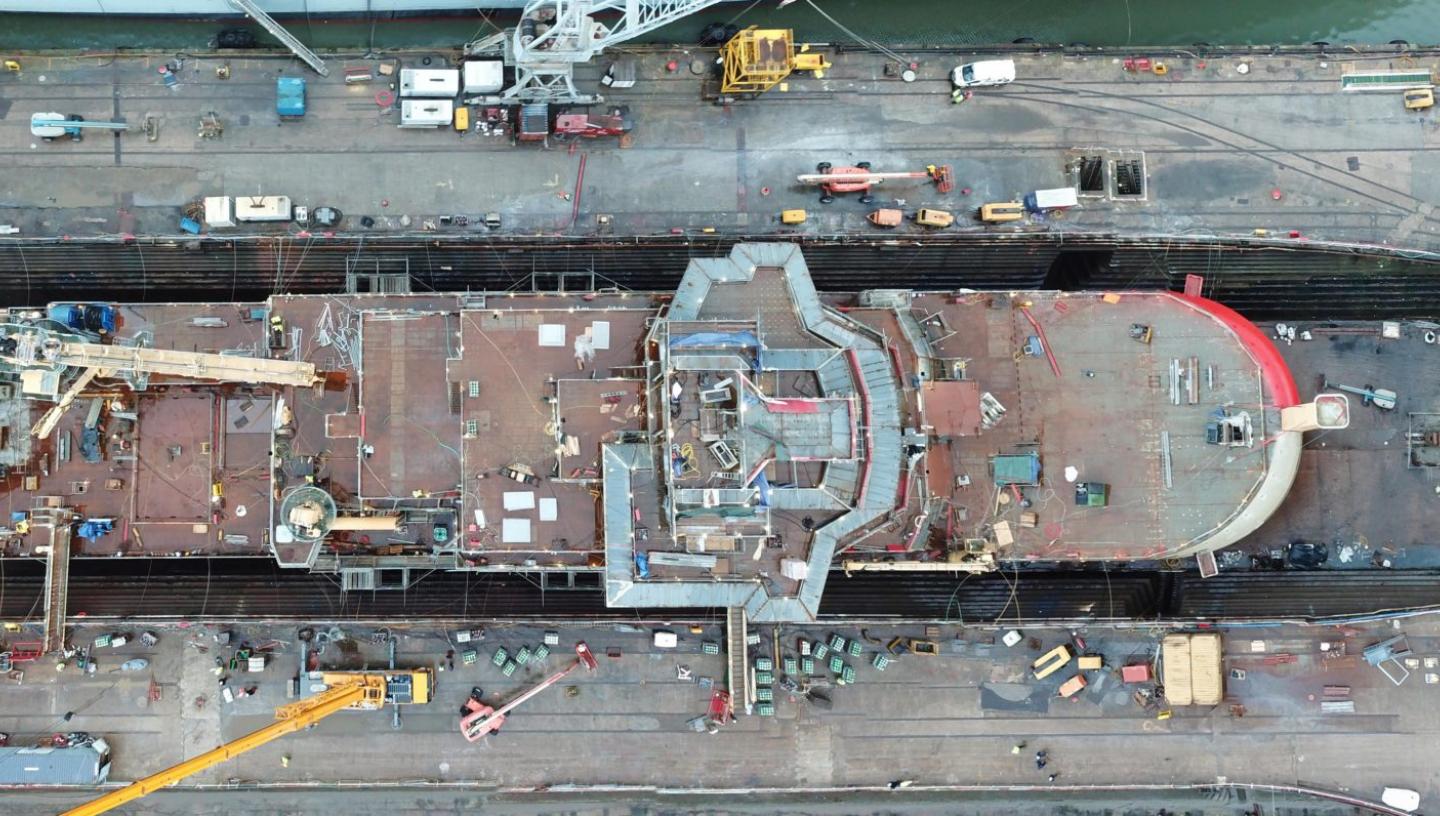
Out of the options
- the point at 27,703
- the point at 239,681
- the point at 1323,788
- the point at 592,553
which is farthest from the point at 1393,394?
the point at 27,703

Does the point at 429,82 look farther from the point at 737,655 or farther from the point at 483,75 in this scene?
the point at 737,655

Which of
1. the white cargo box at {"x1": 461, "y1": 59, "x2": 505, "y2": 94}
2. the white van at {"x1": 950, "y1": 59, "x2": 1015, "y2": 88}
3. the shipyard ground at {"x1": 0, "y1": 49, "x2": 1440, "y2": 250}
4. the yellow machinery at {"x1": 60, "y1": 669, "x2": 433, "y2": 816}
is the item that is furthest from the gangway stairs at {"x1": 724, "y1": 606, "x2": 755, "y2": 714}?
the white van at {"x1": 950, "y1": 59, "x2": 1015, "y2": 88}

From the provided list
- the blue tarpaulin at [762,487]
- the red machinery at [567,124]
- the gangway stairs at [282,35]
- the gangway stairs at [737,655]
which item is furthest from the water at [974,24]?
the gangway stairs at [737,655]

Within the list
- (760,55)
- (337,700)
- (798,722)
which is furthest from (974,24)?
(337,700)

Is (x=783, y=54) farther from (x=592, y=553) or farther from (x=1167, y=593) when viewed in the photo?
(x=1167, y=593)

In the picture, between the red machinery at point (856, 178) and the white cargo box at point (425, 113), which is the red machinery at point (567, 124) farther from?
the red machinery at point (856, 178)
